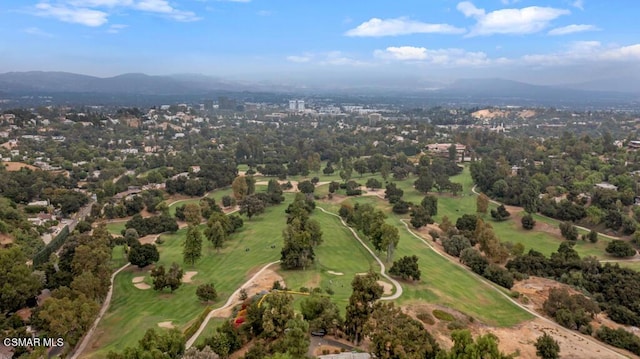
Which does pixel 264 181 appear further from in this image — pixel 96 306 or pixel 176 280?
pixel 96 306

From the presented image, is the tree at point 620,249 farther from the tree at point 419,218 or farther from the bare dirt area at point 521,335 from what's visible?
the bare dirt area at point 521,335

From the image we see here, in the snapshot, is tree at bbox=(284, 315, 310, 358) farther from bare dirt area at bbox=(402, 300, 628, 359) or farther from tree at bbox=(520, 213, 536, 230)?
tree at bbox=(520, 213, 536, 230)

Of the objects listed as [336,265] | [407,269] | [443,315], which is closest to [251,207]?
[336,265]

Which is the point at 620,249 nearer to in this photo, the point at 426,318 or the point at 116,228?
the point at 426,318

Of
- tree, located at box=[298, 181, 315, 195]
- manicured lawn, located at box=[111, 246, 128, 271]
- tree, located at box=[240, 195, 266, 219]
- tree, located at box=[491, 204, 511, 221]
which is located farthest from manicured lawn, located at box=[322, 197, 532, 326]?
tree, located at box=[298, 181, 315, 195]

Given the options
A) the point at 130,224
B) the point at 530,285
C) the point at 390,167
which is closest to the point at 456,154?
the point at 390,167

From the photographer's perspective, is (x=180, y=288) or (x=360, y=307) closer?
(x=360, y=307)

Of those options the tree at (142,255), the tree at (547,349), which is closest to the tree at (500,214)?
the tree at (547,349)
